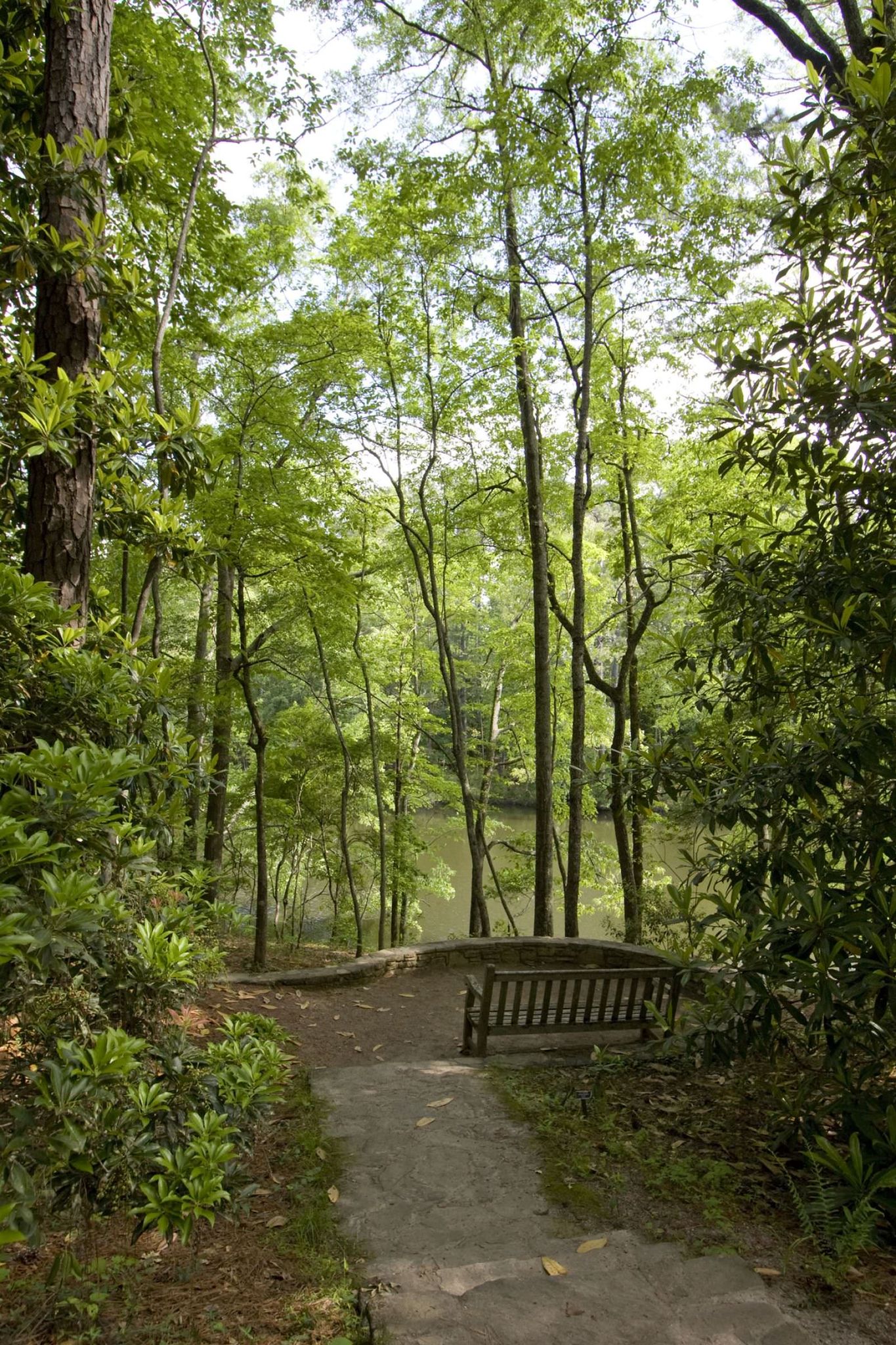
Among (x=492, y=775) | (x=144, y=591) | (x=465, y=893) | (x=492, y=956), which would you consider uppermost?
(x=144, y=591)

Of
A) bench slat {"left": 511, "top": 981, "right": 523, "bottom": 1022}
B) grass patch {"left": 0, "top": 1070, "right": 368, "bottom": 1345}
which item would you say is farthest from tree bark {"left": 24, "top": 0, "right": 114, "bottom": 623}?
bench slat {"left": 511, "top": 981, "right": 523, "bottom": 1022}

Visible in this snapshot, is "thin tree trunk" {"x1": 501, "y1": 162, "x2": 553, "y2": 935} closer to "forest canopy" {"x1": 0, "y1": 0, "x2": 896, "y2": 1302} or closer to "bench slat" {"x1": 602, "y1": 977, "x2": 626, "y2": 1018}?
"forest canopy" {"x1": 0, "y1": 0, "x2": 896, "y2": 1302}

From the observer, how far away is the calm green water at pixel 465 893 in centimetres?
1669

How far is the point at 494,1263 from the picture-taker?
8.79 ft

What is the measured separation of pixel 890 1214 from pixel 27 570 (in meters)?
4.12

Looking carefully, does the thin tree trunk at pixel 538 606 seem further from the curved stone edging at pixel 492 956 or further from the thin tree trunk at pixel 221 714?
the thin tree trunk at pixel 221 714

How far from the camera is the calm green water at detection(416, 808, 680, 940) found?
657 inches

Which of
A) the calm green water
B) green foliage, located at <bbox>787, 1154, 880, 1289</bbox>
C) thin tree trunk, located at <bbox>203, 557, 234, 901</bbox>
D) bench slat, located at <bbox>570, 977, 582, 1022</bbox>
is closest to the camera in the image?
green foliage, located at <bbox>787, 1154, 880, 1289</bbox>

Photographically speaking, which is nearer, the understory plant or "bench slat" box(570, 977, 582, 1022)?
the understory plant

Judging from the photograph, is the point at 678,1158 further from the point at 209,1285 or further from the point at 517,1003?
the point at 209,1285

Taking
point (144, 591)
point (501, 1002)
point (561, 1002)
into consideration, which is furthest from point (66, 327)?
point (561, 1002)

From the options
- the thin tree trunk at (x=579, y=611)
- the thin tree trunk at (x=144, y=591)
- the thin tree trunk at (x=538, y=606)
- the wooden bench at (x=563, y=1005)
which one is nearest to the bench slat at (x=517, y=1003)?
the wooden bench at (x=563, y=1005)

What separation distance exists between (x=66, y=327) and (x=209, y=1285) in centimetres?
359

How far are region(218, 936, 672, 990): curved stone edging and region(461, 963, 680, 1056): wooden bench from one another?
194 cm
